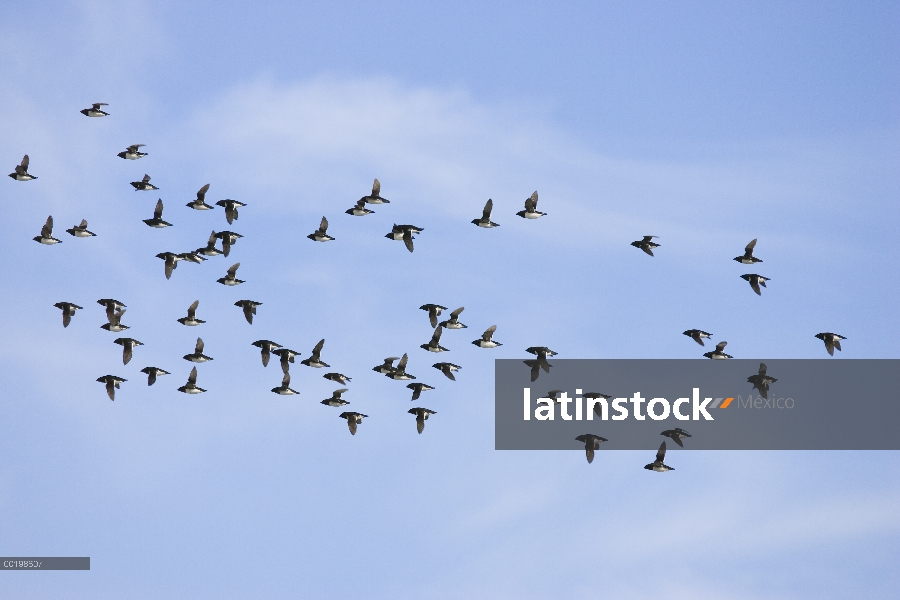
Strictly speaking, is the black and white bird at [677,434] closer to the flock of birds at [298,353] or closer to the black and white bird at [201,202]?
the flock of birds at [298,353]

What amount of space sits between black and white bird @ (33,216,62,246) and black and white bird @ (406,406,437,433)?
2761 centimetres

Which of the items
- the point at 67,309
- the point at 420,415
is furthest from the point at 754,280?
the point at 67,309

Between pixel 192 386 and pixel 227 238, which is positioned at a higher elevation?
pixel 227 238

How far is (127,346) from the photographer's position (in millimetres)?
90312

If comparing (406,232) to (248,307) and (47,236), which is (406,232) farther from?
(47,236)

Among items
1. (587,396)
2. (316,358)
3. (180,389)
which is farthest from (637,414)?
(180,389)

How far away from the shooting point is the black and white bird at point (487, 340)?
301ft

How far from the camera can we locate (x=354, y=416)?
93312 millimetres


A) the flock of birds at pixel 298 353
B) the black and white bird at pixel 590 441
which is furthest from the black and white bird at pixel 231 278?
the black and white bird at pixel 590 441

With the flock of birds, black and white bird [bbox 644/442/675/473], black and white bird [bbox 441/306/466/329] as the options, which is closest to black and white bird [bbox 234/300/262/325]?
the flock of birds

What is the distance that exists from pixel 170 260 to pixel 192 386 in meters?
10.3

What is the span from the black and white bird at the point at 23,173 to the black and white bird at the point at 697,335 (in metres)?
46.9

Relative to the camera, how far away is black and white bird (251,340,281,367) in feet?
302

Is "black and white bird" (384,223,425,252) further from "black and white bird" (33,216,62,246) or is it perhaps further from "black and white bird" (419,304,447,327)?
"black and white bird" (33,216,62,246)
